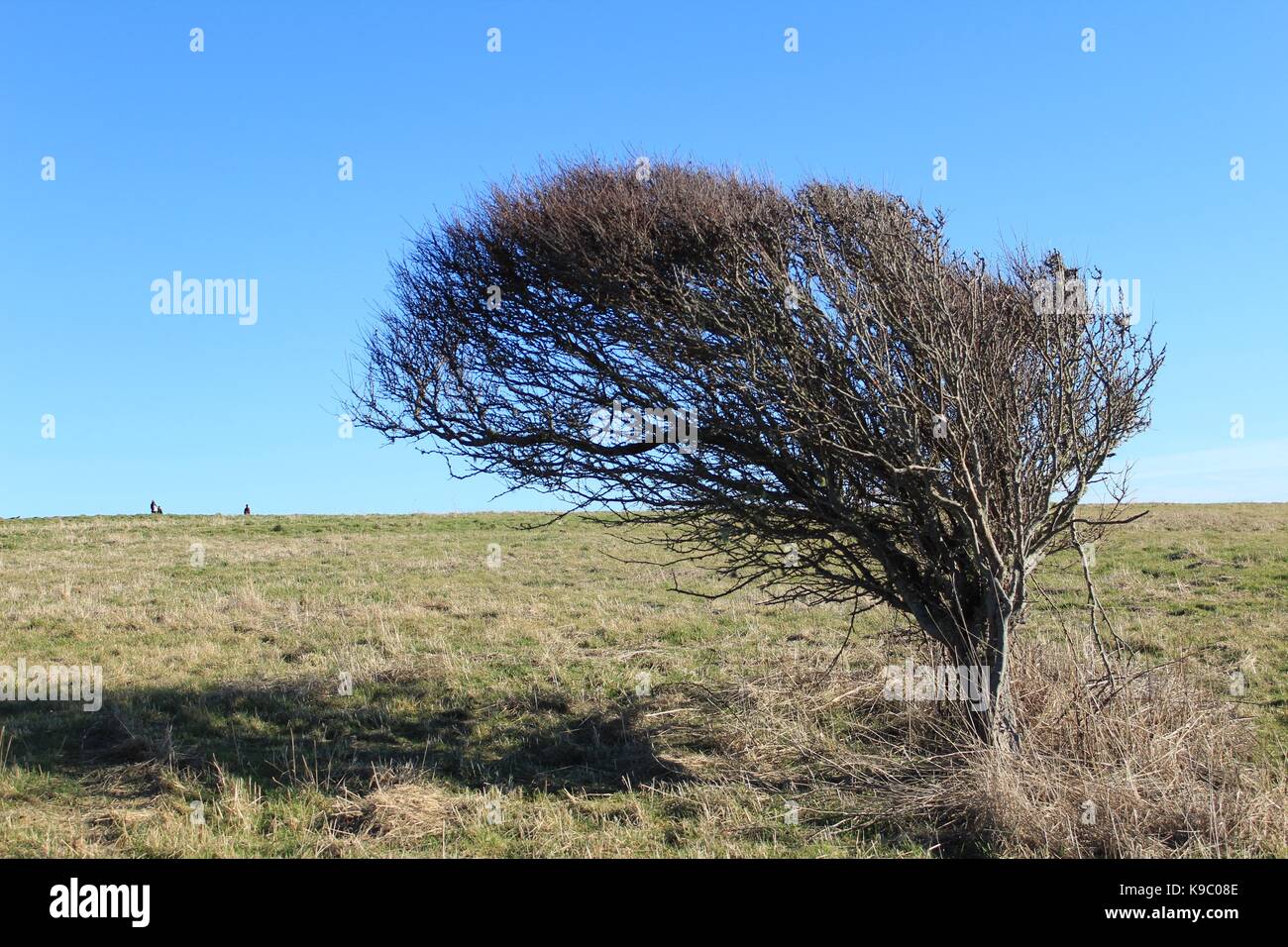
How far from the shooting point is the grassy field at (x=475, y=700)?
26.7 feet

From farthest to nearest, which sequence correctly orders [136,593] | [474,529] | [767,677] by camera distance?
[474,529] < [136,593] < [767,677]

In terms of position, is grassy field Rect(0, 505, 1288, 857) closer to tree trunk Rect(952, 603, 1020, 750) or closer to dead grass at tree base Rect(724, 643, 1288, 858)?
dead grass at tree base Rect(724, 643, 1288, 858)

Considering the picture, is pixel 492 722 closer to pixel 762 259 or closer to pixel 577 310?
pixel 577 310

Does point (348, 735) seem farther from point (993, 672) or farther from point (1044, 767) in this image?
point (1044, 767)

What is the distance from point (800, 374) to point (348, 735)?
6.66 metres

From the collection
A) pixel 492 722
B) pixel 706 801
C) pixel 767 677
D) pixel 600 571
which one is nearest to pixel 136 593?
pixel 600 571

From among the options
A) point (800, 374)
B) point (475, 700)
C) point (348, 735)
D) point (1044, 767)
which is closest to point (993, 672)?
point (1044, 767)

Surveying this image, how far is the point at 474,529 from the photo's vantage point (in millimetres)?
30172

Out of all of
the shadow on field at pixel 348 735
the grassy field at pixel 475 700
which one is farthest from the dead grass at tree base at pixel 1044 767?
the shadow on field at pixel 348 735

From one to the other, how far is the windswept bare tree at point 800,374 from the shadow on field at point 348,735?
2730mm

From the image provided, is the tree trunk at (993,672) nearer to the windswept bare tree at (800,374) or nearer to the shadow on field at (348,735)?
the windswept bare tree at (800,374)
